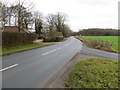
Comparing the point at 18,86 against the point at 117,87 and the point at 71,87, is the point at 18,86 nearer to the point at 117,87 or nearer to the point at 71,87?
the point at 71,87

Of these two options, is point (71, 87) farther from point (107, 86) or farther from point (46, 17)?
point (46, 17)

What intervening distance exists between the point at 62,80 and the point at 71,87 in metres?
0.91

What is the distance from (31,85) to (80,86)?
79.5 inches

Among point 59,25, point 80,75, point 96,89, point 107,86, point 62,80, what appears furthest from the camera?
point 59,25

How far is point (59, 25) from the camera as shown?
68.4 meters

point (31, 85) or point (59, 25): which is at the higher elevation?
point (59, 25)

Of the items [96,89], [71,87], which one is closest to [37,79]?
[71,87]

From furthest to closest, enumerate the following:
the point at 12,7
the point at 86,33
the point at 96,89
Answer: the point at 86,33, the point at 12,7, the point at 96,89

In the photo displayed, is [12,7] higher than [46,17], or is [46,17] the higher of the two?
[46,17]

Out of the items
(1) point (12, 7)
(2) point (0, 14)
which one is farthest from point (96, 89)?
(1) point (12, 7)

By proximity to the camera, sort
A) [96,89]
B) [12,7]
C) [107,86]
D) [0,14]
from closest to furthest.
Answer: [96,89], [107,86], [0,14], [12,7]

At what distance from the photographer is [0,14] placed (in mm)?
23641

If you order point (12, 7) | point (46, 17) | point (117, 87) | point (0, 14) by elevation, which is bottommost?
point (117, 87)

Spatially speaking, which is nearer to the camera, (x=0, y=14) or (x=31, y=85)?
(x=31, y=85)
